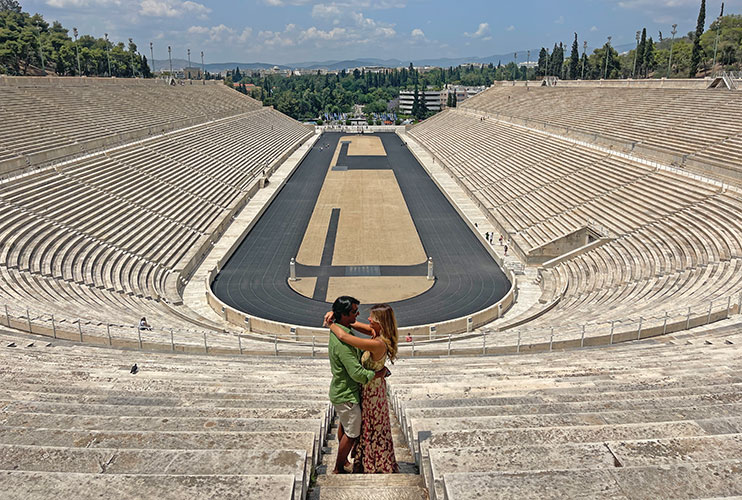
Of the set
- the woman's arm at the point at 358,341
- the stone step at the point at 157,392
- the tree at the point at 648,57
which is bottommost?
the stone step at the point at 157,392

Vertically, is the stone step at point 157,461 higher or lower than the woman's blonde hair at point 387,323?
lower

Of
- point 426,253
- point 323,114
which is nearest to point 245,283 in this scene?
point 426,253

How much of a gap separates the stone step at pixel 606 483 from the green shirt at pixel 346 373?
1211 mm

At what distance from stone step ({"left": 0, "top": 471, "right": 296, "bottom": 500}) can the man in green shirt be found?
1.07m

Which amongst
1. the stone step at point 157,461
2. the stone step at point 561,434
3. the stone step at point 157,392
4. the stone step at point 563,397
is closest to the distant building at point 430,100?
the stone step at point 157,392

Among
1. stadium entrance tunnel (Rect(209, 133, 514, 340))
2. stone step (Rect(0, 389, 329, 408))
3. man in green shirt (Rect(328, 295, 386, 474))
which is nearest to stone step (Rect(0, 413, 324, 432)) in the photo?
man in green shirt (Rect(328, 295, 386, 474))

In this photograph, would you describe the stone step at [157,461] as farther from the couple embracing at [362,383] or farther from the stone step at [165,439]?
the couple embracing at [362,383]

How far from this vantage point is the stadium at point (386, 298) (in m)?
4.55

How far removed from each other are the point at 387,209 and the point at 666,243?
19846 millimetres

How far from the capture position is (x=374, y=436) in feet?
16.3

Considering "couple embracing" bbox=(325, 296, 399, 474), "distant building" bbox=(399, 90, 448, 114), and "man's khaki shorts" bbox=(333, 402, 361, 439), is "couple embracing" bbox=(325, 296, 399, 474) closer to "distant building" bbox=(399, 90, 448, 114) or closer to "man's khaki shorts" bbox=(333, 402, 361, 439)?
"man's khaki shorts" bbox=(333, 402, 361, 439)

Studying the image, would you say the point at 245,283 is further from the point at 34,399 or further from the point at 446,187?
the point at 446,187

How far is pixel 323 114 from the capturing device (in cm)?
12494

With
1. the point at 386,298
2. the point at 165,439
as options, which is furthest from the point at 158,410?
the point at 386,298
